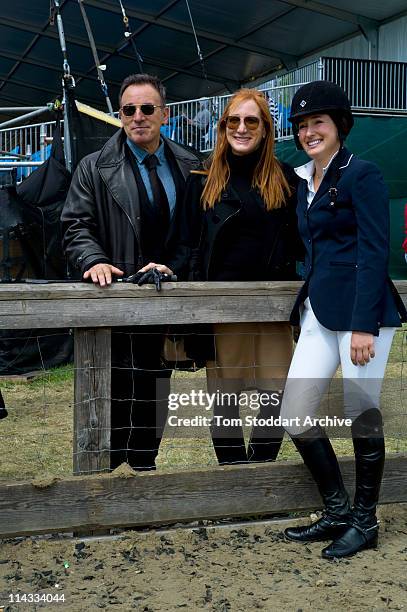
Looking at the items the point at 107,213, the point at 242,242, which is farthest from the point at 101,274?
the point at 242,242

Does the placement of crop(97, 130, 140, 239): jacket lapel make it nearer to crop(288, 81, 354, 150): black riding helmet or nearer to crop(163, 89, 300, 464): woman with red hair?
crop(163, 89, 300, 464): woman with red hair

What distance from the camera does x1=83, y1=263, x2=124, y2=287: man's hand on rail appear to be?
288cm

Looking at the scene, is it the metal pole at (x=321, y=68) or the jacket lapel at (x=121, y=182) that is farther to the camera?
the metal pole at (x=321, y=68)

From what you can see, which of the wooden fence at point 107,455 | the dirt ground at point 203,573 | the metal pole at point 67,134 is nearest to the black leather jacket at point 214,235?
the wooden fence at point 107,455

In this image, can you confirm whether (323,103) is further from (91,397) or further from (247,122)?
(91,397)

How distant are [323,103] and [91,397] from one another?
56.3 inches

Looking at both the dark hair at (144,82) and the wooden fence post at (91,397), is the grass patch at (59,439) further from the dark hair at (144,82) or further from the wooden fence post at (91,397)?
the dark hair at (144,82)

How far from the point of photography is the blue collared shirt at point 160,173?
123 inches

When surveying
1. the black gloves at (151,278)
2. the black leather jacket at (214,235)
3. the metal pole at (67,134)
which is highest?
Answer: the metal pole at (67,134)

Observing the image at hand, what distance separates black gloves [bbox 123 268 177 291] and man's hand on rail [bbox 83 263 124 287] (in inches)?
2.7

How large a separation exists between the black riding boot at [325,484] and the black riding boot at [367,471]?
0.19 feet

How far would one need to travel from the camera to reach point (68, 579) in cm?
268

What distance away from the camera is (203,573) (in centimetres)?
272

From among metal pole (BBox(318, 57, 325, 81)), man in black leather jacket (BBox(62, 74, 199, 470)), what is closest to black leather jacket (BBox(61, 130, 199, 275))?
man in black leather jacket (BBox(62, 74, 199, 470))
